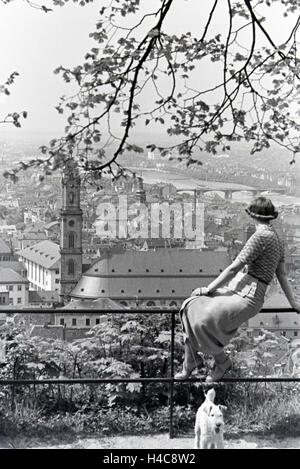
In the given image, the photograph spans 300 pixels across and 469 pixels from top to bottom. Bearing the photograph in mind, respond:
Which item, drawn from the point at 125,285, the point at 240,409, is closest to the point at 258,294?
the point at 240,409

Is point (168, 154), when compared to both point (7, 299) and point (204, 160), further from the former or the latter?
point (7, 299)

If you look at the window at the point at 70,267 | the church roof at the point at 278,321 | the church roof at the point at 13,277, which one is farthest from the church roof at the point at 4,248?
the church roof at the point at 278,321

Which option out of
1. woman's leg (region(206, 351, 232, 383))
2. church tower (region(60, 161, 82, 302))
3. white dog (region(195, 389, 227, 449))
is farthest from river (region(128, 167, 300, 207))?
church tower (region(60, 161, 82, 302))

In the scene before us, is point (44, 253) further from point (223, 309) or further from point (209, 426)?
point (209, 426)

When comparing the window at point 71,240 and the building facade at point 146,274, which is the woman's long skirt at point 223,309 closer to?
the window at point 71,240

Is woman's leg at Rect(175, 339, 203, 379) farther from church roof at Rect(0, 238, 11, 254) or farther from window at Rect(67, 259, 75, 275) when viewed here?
window at Rect(67, 259, 75, 275)

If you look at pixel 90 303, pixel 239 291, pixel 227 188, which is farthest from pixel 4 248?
pixel 239 291
